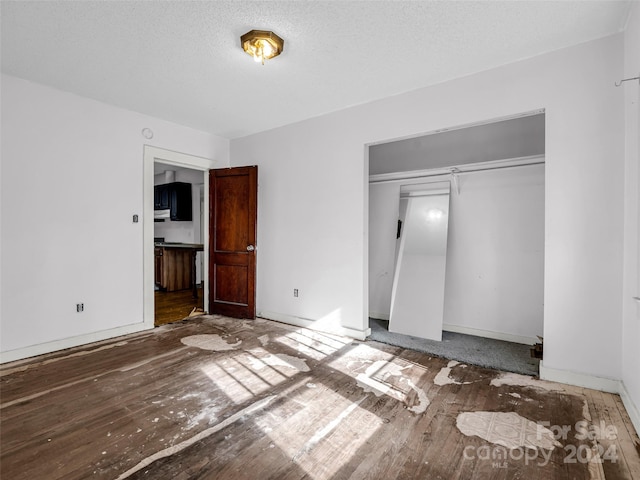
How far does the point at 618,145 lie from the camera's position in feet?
7.86

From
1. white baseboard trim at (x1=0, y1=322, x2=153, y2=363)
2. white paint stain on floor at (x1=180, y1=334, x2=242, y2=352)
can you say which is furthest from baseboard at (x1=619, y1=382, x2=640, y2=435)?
white baseboard trim at (x1=0, y1=322, x2=153, y2=363)

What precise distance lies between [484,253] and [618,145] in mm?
1689

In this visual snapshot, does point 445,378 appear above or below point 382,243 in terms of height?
below

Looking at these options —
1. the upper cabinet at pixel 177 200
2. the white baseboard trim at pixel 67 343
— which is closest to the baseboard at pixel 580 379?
the white baseboard trim at pixel 67 343

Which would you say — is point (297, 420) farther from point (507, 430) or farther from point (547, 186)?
point (547, 186)

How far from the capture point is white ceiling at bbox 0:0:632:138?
2.17 meters

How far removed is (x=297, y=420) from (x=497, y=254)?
→ 293 centimetres

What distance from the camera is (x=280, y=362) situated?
3.06 metres

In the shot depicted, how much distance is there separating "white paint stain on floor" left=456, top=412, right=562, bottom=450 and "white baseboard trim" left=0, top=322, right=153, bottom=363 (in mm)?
3694

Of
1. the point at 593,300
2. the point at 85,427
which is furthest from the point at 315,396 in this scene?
the point at 593,300

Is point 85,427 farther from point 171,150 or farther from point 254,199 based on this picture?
point 171,150

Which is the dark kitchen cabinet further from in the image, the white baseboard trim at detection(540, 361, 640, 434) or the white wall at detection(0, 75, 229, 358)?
the white baseboard trim at detection(540, 361, 640, 434)

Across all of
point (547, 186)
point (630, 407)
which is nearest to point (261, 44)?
point (547, 186)

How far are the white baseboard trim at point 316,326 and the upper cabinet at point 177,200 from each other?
3.85 m
